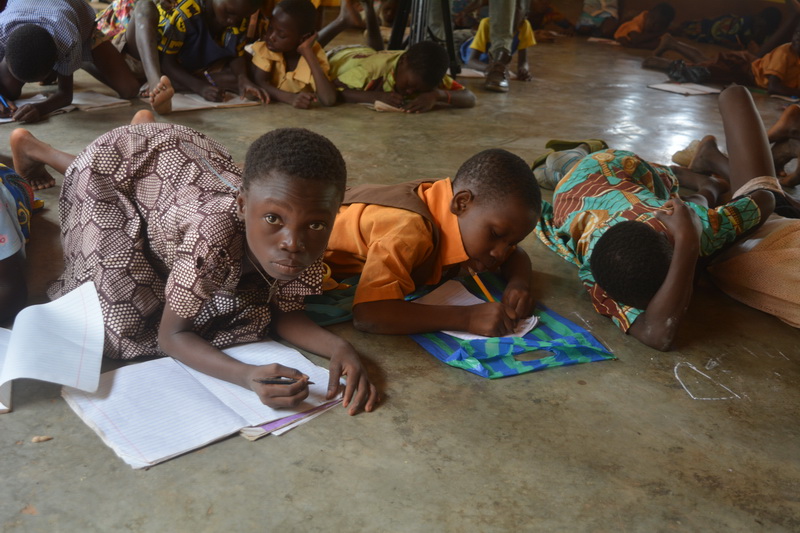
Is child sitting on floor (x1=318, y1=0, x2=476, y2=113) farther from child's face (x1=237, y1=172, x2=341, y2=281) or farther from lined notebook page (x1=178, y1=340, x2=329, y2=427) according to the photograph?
child's face (x1=237, y1=172, x2=341, y2=281)

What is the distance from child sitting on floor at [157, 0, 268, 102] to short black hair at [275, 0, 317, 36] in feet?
0.49

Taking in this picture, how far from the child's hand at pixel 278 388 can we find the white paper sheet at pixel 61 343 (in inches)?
12.9

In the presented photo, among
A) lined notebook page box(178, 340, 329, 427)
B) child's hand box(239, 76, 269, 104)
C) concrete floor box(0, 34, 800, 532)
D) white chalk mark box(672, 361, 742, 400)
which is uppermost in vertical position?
child's hand box(239, 76, 269, 104)

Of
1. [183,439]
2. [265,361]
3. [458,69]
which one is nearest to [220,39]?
[458,69]

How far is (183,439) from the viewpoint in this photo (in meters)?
1.37

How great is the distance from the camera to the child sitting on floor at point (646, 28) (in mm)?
8133

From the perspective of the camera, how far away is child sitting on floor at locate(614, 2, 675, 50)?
8133 mm

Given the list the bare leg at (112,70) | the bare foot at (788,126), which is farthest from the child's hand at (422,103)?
the bare foot at (788,126)

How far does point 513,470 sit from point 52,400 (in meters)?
0.94

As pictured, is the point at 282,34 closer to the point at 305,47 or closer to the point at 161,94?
the point at 305,47

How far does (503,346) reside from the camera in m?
1.84

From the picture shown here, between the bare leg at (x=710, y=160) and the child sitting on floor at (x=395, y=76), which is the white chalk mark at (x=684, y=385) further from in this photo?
the child sitting on floor at (x=395, y=76)

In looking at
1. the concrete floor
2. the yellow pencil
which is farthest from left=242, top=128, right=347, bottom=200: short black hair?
the yellow pencil

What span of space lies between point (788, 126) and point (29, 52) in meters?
3.42
